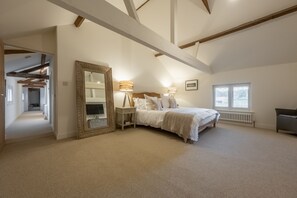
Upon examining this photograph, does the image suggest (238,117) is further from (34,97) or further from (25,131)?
(34,97)

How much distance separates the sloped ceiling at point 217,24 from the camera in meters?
2.39

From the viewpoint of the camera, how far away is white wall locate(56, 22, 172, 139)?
343 centimetres

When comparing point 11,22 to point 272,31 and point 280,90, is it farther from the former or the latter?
point 280,90

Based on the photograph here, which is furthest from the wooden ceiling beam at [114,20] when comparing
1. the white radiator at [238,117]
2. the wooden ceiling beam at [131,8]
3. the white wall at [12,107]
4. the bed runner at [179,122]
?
the white wall at [12,107]

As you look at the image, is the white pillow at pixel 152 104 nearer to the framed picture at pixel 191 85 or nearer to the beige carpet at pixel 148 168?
the beige carpet at pixel 148 168

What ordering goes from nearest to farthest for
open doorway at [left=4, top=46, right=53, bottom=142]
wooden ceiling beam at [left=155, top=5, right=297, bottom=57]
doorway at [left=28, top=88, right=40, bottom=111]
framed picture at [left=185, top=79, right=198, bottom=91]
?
wooden ceiling beam at [left=155, top=5, right=297, bottom=57], open doorway at [left=4, top=46, right=53, bottom=142], framed picture at [left=185, top=79, right=198, bottom=91], doorway at [left=28, top=88, right=40, bottom=111]

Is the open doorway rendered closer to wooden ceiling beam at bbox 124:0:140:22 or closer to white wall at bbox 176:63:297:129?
wooden ceiling beam at bbox 124:0:140:22

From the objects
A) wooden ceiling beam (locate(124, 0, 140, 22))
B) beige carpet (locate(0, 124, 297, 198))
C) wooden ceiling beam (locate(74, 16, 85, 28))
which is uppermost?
wooden ceiling beam (locate(74, 16, 85, 28))

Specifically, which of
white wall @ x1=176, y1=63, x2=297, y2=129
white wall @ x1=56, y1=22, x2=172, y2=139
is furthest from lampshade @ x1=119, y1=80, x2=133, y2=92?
white wall @ x1=176, y1=63, x2=297, y2=129

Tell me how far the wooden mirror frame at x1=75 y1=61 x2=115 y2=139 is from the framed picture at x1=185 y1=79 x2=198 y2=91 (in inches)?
148

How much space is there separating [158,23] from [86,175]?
4315 millimetres

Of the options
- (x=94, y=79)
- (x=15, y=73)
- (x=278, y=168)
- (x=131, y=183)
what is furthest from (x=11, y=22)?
(x=15, y=73)

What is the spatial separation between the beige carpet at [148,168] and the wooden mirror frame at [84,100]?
43cm

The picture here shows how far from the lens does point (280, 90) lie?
169 inches
